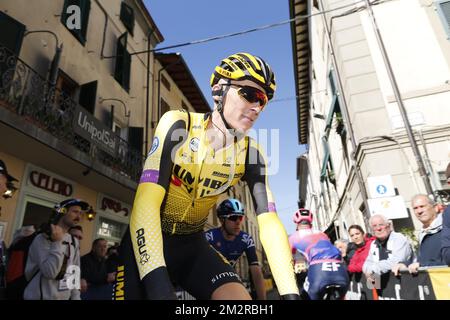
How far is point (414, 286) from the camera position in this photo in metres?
3.75

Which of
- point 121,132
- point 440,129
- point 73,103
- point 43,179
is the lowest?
point 43,179

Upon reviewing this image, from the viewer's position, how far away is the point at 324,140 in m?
16.9

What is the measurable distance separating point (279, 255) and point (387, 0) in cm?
1253

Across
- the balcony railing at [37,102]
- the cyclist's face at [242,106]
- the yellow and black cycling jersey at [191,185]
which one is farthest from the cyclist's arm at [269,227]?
the balcony railing at [37,102]

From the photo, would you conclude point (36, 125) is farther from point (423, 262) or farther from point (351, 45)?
point (351, 45)

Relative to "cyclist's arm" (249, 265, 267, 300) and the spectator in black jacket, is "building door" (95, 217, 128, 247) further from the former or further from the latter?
"cyclist's arm" (249, 265, 267, 300)

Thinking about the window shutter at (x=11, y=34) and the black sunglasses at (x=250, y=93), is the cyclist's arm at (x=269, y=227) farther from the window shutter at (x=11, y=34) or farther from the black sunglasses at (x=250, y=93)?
the window shutter at (x=11, y=34)

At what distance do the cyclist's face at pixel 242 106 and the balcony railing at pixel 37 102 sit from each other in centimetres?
653

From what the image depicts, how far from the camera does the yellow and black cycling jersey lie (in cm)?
128

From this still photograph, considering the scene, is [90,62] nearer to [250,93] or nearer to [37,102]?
[37,102]

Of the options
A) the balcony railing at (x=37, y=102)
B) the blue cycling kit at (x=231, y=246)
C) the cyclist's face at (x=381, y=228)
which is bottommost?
the blue cycling kit at (x=231, y=246)

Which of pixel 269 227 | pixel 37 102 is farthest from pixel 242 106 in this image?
pixel 37 102

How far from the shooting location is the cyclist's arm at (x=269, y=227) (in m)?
1.37
